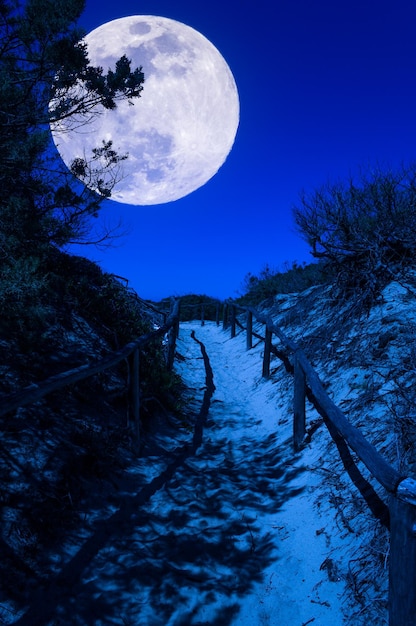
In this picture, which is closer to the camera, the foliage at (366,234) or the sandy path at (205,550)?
the sandy path at (205,550)

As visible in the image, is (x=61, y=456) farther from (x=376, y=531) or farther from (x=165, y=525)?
(x=376, y=531)

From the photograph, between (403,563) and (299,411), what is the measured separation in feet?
9.86

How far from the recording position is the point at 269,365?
28.2 ft

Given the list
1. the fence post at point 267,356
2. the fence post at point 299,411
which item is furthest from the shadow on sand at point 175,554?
the fence post at point 267,356

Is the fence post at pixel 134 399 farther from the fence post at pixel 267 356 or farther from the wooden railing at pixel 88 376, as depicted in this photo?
the fence post at pixel 267 356

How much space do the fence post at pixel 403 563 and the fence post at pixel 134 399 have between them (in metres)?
3.40

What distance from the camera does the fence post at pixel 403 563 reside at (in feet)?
6.36

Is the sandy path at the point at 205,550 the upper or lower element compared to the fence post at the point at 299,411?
lower

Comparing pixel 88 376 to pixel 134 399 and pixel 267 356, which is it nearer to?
pixel 134 399

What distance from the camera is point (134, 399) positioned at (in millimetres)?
4957

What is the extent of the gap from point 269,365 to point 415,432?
5.29 meters

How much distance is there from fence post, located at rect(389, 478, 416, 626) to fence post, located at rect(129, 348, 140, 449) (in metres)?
3.40

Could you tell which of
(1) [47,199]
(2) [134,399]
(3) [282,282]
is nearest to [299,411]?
(2) [134,399]

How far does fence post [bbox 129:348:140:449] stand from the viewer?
4.91 m
